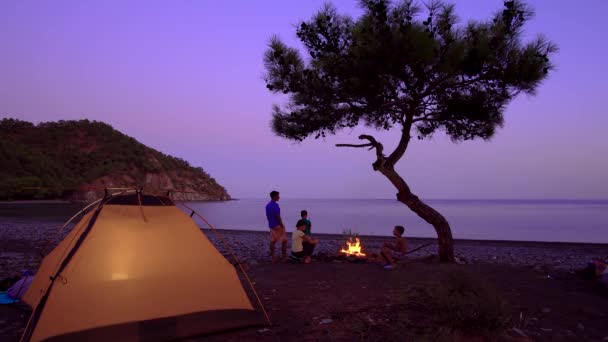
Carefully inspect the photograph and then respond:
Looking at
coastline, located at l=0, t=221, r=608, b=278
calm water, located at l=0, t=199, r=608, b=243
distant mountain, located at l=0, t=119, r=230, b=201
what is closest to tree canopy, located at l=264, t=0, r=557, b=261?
coastline, located at l=0, t=221, r=608, b=278

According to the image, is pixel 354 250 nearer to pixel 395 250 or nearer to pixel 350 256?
pixel 350 256

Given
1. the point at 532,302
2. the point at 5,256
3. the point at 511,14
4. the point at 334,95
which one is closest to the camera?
the point at 532,302

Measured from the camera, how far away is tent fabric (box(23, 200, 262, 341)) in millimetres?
5723

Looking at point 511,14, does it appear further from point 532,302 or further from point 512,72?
point 532,302

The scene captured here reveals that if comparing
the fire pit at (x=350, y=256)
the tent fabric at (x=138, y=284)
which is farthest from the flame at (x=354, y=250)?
the tent fabric at (x=138, y=284)

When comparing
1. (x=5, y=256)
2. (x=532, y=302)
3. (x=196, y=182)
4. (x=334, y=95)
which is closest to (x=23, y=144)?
(x=196, y=182)

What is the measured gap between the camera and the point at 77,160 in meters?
69.4

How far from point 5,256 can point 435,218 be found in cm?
1207

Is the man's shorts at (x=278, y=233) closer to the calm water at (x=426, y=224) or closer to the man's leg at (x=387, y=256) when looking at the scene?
the man's leg at (x=387, y=256)

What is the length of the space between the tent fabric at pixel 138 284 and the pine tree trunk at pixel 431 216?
6758mm

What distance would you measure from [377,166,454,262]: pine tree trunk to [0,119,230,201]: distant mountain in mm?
45417

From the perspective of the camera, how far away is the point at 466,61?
1088cm

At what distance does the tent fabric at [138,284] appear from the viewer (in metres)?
5.72

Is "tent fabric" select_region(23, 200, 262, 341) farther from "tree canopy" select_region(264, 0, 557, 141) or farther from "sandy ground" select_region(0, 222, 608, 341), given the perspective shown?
"tree canopy" select_region(264, 0, 557, 141)
